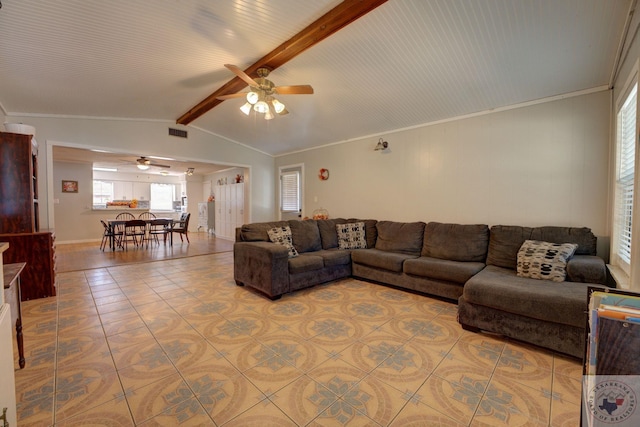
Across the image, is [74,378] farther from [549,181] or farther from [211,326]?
[549,181]

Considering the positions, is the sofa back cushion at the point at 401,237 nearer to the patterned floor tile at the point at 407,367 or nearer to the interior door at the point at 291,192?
the patterned floor tile at the point at 407,367

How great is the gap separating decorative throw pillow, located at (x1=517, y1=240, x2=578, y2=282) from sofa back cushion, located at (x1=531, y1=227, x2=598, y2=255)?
18 centimetres

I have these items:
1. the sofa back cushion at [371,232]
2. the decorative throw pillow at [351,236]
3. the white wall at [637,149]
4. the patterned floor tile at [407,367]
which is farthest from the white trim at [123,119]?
the white wall at [637,149]

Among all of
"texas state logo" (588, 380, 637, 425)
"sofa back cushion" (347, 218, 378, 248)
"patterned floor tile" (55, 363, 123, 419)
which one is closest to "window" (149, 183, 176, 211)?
"sofa back cushion" (347, 218, 378, 248)

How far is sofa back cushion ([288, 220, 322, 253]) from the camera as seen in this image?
4.00 metres

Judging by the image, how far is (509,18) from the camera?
81.4 inches

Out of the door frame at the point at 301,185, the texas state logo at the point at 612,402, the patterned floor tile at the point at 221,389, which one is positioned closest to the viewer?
the texas state logo at the point at 612,402

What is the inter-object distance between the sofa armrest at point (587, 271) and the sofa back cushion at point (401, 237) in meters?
1.66

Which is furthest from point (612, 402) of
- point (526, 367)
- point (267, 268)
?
point (267, 268)

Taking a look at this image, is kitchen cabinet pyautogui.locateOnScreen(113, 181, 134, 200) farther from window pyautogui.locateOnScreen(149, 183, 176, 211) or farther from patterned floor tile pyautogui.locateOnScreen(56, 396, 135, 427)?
patterned floor tile pyautogui.locateOnScreen(56, 396, 135, 427)

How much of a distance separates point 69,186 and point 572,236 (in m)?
10.8

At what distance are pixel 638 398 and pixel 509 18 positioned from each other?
2.49 meters

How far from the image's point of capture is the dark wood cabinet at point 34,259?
314 cm

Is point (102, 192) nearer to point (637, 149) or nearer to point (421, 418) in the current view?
point (421, 418)
